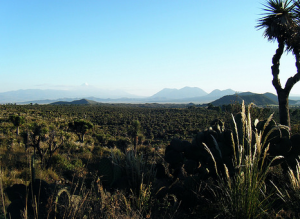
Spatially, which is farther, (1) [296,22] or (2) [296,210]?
(1) [296,22]

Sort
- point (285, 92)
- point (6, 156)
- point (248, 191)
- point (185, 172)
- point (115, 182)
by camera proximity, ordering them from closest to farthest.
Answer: point (248, 191) < point (115, 182) < point (185, 172) < point (6, 156) < point (285, 92)

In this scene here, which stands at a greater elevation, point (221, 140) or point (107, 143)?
point (221, 140)

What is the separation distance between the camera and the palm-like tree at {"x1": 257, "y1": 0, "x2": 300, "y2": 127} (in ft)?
27.0

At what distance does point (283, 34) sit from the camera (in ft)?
29.3

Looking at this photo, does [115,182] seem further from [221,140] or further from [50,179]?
[221,140]

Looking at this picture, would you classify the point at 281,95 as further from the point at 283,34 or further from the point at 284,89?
the point at 283,34

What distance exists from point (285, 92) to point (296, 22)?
3101 mm

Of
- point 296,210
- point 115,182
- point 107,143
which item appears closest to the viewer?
point 296,210

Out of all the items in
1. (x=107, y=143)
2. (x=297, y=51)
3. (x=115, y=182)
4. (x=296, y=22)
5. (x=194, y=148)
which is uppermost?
(x=296, y=22)

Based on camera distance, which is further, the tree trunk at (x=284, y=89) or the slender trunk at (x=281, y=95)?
the slender trunk at (x=281, y=95)

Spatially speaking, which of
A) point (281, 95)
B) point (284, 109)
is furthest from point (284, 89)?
point (284, 109)

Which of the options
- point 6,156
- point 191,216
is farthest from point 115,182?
point 6,156

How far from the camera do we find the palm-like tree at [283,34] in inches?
324

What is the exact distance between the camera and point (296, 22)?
28.9 ft
